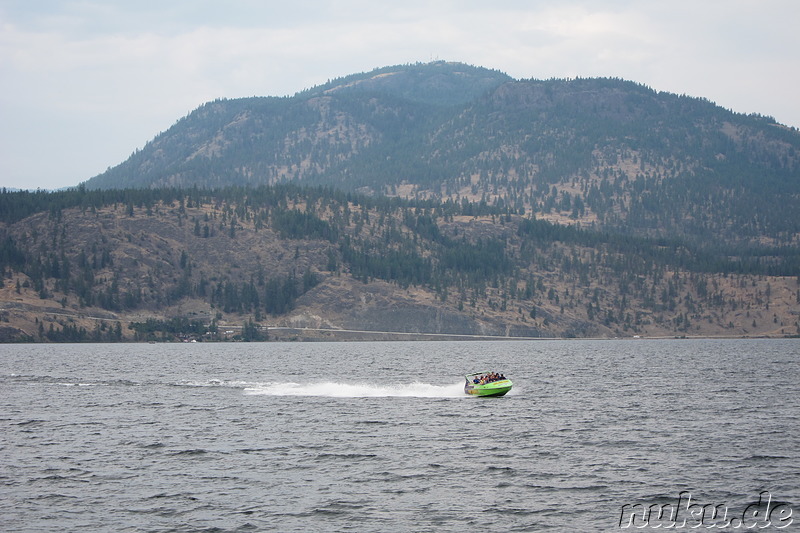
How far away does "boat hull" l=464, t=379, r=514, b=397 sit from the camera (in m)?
107

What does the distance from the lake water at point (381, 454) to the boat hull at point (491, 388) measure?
55.8 inches

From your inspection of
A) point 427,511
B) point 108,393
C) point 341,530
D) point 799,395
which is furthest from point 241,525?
point 799,395

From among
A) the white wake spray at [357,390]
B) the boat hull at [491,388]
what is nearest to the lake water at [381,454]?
the white wake spray at [357,390]

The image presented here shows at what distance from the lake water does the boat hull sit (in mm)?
1416

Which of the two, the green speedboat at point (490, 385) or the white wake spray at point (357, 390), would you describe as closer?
the green speedboat at point (490, 385)

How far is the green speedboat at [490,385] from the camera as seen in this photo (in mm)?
106625

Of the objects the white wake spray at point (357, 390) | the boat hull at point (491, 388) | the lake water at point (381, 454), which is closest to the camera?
the lake water at point (381, 454)

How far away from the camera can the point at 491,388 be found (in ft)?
351

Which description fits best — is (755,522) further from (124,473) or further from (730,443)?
(124,473)

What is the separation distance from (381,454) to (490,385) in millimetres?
37411

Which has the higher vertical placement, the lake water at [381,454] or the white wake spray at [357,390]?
the lake water at [381,454]

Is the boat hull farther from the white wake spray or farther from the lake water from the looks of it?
the white wake spray

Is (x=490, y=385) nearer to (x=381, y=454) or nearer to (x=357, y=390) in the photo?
(x=357, y=390)

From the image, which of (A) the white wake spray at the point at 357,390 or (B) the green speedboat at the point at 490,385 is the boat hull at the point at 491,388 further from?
(A) the white wake spray at the point at 357,390
